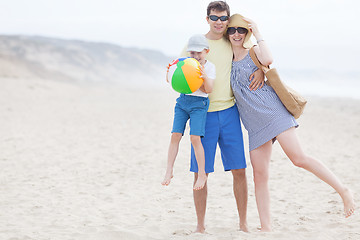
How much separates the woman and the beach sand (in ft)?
2.10

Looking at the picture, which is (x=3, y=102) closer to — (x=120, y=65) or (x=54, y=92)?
(x=54, y=92)

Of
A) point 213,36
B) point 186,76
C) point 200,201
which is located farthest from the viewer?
point 200,201

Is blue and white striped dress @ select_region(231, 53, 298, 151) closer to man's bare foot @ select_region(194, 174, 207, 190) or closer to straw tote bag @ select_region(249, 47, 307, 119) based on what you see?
straw tote bag @ select_region(249, 47, 307, 119)

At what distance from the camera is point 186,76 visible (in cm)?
346

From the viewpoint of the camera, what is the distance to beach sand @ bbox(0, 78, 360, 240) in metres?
4.34

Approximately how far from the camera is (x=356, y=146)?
952 centimetres

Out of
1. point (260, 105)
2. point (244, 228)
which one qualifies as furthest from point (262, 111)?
point (244, 228)

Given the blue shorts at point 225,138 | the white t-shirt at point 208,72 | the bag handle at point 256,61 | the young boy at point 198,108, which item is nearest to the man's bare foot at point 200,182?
the young boy at point 198,108

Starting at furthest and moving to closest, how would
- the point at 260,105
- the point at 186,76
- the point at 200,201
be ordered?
the point at 200,201, the point at 260,105, the point at 186,76

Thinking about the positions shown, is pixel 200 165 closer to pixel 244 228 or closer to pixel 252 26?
pixel 244 228

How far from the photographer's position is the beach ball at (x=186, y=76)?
11.4ft

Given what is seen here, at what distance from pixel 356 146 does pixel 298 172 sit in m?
3.10

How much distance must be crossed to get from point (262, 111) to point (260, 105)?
0.05 m

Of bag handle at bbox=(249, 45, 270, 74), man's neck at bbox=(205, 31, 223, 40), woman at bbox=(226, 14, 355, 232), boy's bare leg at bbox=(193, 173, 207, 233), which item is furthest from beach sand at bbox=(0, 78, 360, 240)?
man's neck at bbox=(205, 31, 223, 40)
